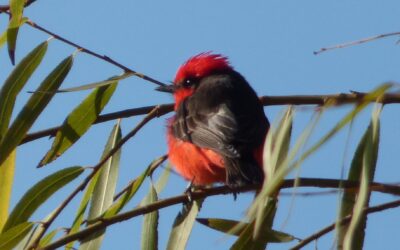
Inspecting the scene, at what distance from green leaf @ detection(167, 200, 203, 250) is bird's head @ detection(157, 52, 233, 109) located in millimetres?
1701

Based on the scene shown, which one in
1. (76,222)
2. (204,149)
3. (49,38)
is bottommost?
(76,222)

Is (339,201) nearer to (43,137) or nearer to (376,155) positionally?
(376,155)

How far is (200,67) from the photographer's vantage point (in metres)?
4.98

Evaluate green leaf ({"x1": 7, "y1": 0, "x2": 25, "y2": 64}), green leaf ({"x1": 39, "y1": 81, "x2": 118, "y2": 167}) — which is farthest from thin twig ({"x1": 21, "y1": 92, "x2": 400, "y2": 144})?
green leaf ({"x1": 7, "y1": 0, "x2": 25, "y2": 64})

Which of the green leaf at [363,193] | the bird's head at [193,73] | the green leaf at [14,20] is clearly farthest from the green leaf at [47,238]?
the bird's head at [193,73]

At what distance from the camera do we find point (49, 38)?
11.5ft

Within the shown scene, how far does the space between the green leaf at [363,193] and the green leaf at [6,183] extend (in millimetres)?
1260

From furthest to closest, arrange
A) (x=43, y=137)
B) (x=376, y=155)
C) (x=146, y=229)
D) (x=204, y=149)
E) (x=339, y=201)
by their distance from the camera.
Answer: (x=204, y=149) < (x=43, y=137) < (x=146, y=229) < (x=376, y=155) < (x=339, y=201)

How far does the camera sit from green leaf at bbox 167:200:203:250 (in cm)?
309

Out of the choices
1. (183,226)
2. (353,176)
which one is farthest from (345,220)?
(183,226)

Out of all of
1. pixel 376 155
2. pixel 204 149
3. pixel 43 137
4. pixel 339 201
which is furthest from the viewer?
pixel 204 149

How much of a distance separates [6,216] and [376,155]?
1.30 m

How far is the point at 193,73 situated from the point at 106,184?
166 centimetres

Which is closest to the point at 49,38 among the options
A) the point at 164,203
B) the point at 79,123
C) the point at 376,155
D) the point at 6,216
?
the point at 79,123
